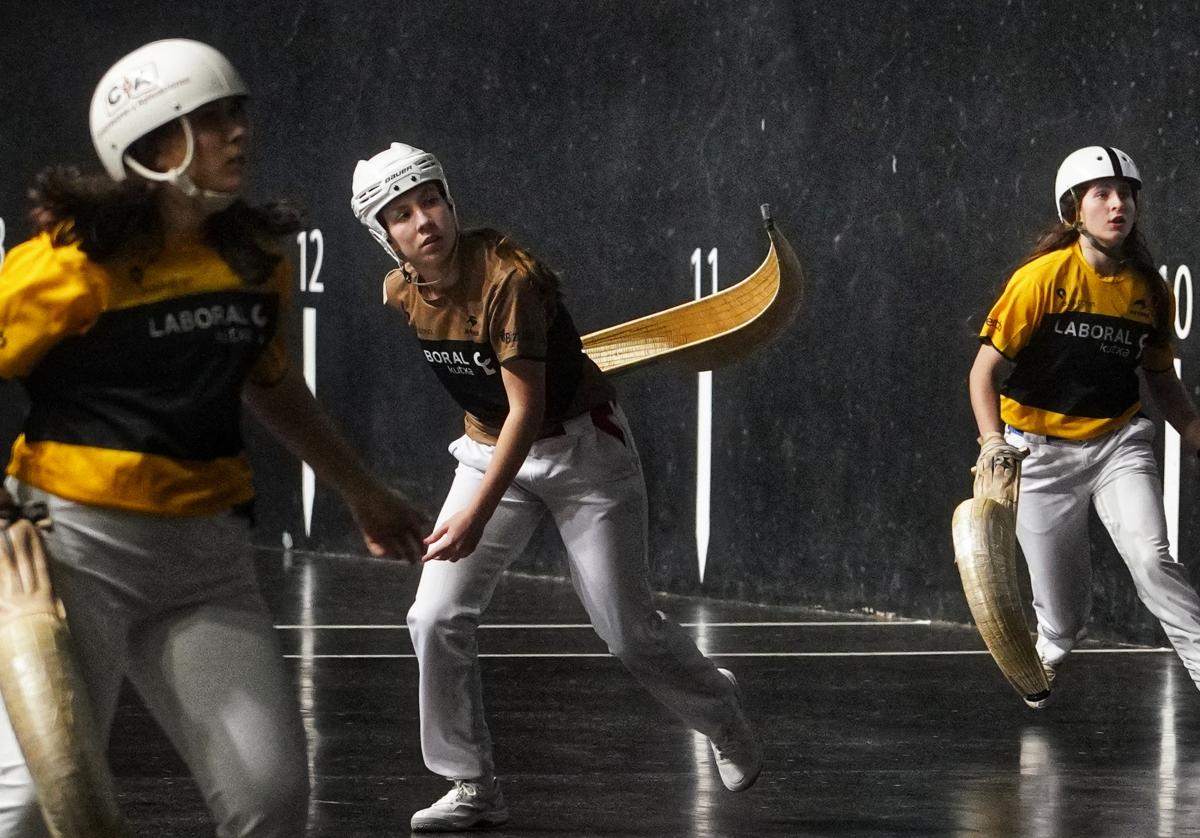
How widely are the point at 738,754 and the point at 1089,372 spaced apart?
1.67 m

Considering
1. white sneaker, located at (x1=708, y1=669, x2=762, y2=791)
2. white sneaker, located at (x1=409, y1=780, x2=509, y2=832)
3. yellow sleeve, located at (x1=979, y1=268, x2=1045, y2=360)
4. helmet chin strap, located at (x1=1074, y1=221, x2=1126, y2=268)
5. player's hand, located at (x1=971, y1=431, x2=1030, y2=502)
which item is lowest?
white sneaker, located at (x1=409, y1=780, x2=509, y2=832)

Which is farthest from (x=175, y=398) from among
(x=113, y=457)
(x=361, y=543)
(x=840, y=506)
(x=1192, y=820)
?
(x=361, y=543)

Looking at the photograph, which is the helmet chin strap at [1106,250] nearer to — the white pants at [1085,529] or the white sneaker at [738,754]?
the white pants at [1085,529]

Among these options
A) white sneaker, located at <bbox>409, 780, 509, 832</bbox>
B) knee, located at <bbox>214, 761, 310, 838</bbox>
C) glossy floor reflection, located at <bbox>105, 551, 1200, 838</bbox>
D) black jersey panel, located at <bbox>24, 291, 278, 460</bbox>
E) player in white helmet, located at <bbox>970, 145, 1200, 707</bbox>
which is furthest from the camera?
player in white helmet, located at <bbox>970, 145, 1200, 707</bbox>

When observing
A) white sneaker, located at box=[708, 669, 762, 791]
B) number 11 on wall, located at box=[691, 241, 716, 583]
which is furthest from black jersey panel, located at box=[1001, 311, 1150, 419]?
number 11 on wall, located at box=[691, 241, 716, 583]

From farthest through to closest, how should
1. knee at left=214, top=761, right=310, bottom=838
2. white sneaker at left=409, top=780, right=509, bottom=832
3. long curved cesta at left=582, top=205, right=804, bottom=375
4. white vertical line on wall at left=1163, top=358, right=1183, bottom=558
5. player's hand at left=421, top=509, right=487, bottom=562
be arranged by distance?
white vertical line on wall at left=1163, top=358, right=1183, bottom=558 → long curved cesta at left=582, top=205, right=804, bottom=375 → white sneaker at left=409, top=780, right=509, bottom=832 → player's hand at left=421, top=509, right=487, bottom=562 → knee at left=214, top=761, right=310, bottom=838

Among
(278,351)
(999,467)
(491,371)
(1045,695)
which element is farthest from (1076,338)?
(278,351)

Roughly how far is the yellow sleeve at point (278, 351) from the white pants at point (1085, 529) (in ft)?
10.0

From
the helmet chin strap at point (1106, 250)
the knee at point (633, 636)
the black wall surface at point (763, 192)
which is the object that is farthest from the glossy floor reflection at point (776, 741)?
the helmet chin strap at point (1106, 250)

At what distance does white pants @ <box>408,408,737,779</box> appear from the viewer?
13.7 feet

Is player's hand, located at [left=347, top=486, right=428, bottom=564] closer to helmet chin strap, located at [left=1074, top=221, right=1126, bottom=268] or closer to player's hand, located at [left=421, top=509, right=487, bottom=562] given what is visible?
player's hand, located at [left=421, top=509, right=487, bottom=562]

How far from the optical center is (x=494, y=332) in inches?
158

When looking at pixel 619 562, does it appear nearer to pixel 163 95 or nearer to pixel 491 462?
pixel 491 462

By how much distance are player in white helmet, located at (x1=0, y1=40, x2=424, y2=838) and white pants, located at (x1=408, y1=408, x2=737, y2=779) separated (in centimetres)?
138
